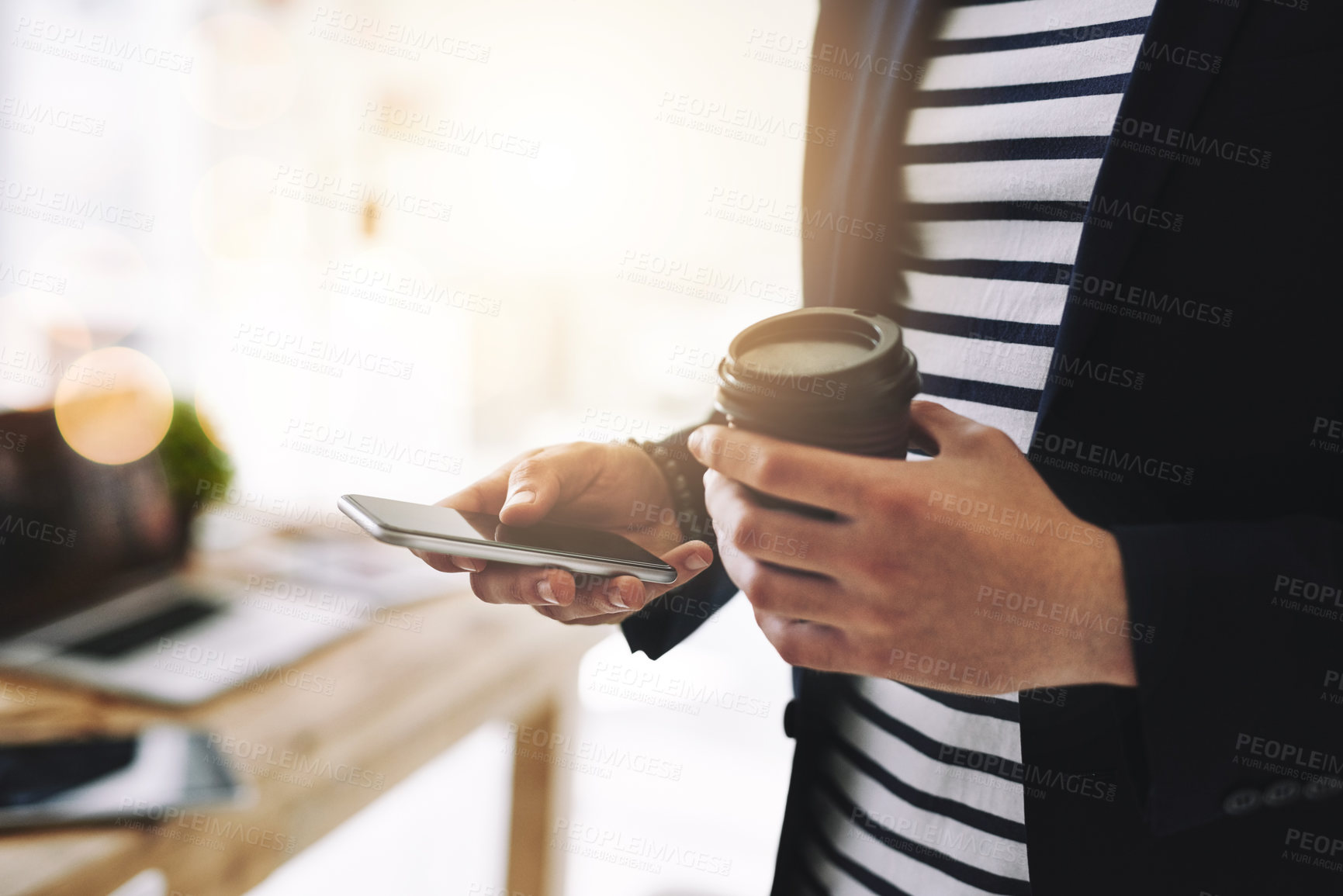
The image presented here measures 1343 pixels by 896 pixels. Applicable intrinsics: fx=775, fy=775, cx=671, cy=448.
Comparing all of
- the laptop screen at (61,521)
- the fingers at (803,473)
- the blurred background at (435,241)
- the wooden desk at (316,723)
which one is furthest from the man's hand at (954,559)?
the blurred background at (435,241)

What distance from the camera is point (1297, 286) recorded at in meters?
0.45

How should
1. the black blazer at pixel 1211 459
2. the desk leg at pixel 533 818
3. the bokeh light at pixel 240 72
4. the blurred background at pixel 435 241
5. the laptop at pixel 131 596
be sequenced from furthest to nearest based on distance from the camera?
the bokeh light at pixel 240 72, the blurred background at pixel 435 241, the desk leg at pixel 533 818, the laptop at pixel 131 596, the black blazer at pixel 1211 459

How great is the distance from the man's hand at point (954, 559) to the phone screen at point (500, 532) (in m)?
0.16

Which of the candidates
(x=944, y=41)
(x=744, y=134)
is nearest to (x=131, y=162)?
(x=744, y=134)

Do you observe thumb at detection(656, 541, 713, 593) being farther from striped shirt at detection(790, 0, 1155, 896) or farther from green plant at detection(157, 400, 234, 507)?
green plant at detection(157, 400, 234, 507)

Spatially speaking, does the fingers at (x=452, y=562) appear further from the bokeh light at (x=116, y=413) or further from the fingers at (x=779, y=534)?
the bokeh light at (x=116, y=413)

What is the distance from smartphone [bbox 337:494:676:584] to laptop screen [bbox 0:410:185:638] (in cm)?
83

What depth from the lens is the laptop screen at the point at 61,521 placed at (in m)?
1.11

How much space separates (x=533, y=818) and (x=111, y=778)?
901 millimetres

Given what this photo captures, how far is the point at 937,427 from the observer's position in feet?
1.54

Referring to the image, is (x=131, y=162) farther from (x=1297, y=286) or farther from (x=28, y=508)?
(x=1297, y=286)

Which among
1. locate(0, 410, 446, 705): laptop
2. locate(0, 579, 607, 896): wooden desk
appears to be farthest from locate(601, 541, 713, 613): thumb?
locate(0, 410, 446, 705): laptop

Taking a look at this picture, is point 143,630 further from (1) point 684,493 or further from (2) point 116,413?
(1) point 684,493

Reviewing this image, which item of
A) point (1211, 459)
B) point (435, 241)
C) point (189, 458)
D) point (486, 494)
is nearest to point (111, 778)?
point (486, 494)
